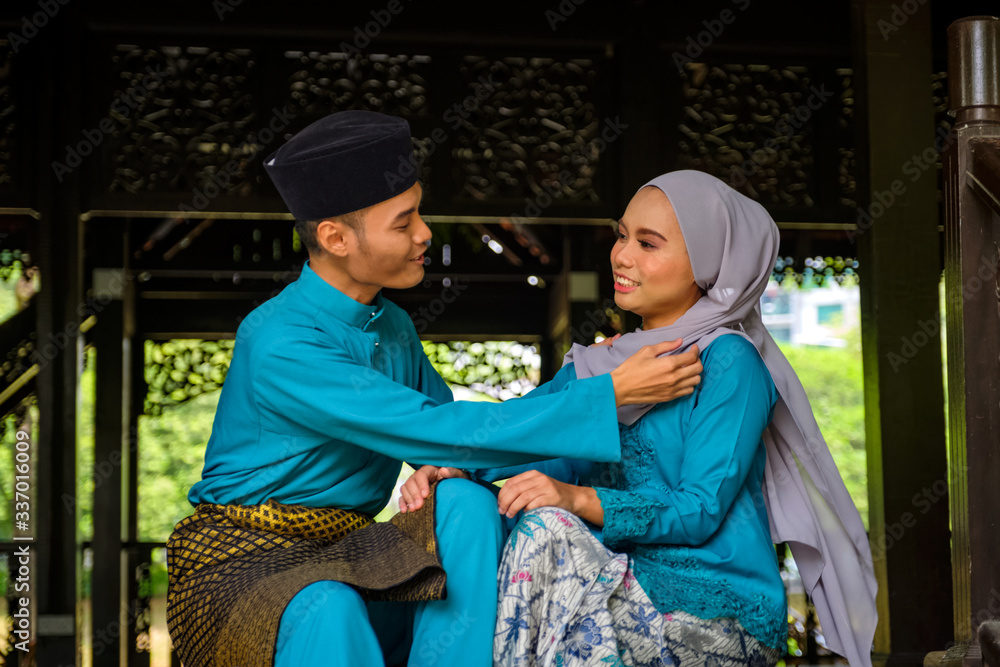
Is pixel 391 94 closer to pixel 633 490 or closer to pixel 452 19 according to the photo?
pixel 452 19

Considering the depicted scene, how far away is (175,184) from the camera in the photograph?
3.79 metres

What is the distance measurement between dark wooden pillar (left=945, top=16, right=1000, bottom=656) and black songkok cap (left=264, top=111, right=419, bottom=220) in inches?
42.8

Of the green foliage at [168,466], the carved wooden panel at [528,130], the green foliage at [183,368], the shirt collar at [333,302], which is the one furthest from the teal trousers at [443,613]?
the green foliage at [168,466]

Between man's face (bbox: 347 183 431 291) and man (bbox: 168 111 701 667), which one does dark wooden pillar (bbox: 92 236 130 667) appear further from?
Answer: man's face (bbox: 347 183 431 291)

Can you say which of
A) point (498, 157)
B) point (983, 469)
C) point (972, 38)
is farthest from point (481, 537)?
point (498, 157)

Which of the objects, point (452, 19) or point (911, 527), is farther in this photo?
point (452, 19)

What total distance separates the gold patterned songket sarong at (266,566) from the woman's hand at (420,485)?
0.03 m

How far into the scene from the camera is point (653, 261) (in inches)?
77.2

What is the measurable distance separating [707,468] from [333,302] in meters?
0.79

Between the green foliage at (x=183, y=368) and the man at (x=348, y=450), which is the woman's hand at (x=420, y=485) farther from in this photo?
the green foliage at (x=183, y=368)

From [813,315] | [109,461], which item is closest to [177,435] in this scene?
[109,461]

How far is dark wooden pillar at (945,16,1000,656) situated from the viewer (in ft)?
6.17

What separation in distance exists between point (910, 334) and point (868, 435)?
1.23 ft

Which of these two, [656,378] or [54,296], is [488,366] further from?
[656,378]
